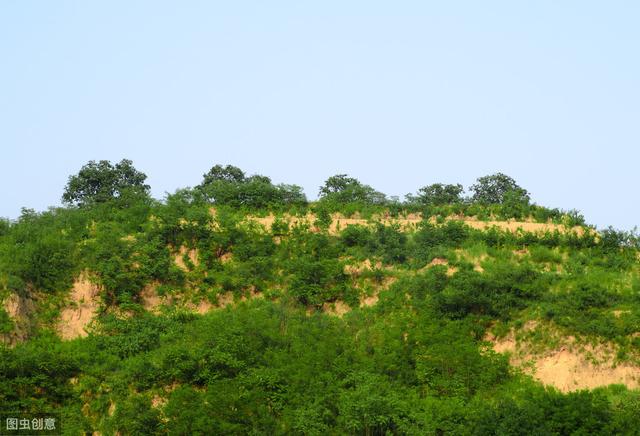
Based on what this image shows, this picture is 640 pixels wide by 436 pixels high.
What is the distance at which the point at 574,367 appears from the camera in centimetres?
3084

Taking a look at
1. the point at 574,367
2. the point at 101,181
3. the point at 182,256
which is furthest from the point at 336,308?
the point at 101,181

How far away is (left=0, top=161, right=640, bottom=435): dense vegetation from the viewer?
28.2 meters

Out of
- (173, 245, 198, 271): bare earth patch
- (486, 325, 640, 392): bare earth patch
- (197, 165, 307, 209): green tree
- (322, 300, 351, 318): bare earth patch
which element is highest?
(197, 165, 307, 209): green tree

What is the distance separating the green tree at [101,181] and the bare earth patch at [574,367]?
2546cm

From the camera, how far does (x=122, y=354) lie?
32.3m

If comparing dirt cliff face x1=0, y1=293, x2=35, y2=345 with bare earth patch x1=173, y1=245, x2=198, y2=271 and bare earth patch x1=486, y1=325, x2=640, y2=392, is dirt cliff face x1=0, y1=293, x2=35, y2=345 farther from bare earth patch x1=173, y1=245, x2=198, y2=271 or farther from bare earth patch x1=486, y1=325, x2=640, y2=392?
bare earth patch x1=486, y1=325, x2=640, y2=392

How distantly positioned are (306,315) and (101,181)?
851 inches

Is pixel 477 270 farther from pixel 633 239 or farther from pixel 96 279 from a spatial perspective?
pixel 96 279

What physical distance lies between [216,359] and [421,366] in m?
5.92

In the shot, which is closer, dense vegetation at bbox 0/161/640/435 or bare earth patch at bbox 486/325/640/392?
dense vegetation at bbox 0/161/640/435

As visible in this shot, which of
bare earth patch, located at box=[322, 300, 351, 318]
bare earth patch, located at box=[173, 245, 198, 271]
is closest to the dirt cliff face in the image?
bare earth patch, located at box=[173, 245, 198, 271]

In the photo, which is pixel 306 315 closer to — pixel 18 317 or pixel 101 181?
pixel 18 317

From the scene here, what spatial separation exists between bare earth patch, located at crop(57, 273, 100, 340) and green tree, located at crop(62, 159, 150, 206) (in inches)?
628

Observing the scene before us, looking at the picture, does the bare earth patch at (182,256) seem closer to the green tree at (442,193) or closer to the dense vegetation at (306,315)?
the dense vegetation at (306,315)
